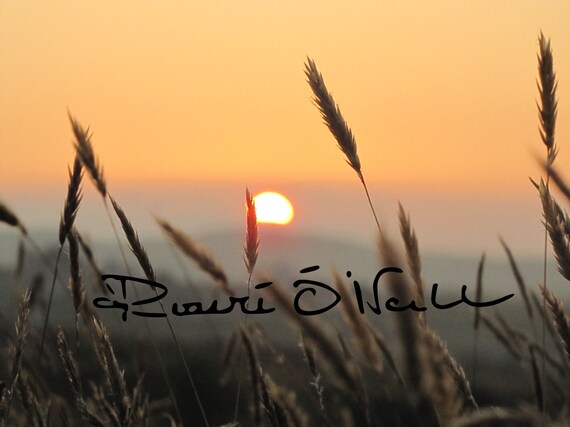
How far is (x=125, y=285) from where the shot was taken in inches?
98.1

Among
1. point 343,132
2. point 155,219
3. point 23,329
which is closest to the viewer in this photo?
point 23,329

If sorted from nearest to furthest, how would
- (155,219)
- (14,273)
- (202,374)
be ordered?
(155,219) → (14,273) → (202,374)

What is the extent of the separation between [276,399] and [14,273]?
1.67 metres

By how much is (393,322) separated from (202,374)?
4.70m

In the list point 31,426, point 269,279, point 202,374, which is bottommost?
point 202,374

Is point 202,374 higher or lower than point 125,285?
lower

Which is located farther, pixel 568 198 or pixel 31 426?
pixel 568 198

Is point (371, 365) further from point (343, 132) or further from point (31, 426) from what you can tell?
point (31, 426)

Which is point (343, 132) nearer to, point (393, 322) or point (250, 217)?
point (250, 217)

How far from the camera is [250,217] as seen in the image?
1.66 metres

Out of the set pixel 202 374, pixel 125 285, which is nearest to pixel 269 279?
pixel 125 285
